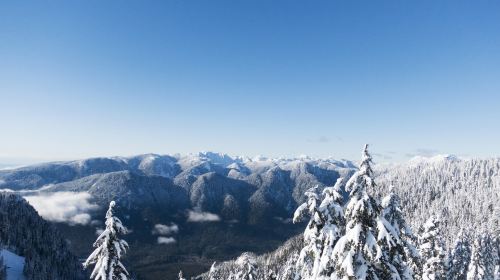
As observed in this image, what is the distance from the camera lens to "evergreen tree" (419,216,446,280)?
136ft

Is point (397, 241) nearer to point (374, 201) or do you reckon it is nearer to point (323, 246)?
point (374, 201)

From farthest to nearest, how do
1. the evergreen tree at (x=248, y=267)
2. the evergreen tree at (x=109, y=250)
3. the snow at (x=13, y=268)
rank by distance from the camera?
the snow at (x=13, y=268) < the evergreen tree at (x=248, y=267) < the evergreen tree at (x=109, y=250)

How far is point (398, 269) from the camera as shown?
683 inches

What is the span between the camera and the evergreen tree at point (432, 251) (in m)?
41.4

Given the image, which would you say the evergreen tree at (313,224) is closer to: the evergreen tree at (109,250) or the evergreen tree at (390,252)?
the evergreen tree at (390,252)

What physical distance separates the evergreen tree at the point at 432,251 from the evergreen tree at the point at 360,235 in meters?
29.2

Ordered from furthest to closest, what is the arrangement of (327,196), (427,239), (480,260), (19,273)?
(19,273) < (480,260) < (427,239) < (327,196)

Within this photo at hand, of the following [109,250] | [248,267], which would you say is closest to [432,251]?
[248,267]

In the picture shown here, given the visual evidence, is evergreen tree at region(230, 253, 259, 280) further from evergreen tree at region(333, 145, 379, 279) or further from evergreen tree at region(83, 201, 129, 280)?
evergreen tree at region(333, 145, 379, 279)

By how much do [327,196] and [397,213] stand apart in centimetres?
398

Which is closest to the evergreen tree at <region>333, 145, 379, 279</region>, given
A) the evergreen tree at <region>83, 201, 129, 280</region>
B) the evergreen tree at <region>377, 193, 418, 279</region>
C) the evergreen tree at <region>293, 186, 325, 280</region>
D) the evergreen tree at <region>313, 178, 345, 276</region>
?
the evergreen tree at <region>377, 193, 418, 279</region>

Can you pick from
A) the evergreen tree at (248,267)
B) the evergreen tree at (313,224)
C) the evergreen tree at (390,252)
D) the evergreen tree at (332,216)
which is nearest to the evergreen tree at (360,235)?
the evergreen tree at (390,252)

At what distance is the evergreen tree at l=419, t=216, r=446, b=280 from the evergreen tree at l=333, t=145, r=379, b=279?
1151 inches

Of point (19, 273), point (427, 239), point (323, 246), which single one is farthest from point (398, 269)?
point (19, 273)
